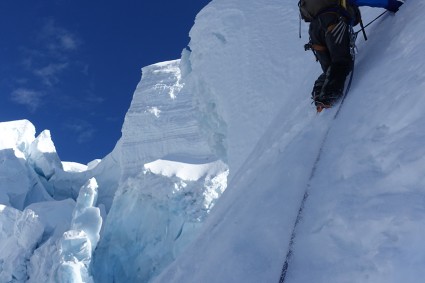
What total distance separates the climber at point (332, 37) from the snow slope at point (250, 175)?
12 centimetres

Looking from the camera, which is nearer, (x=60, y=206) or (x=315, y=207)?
(x=315, y=207)

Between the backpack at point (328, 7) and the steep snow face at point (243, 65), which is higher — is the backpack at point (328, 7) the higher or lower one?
the lower one

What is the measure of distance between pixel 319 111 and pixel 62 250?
1255 cm

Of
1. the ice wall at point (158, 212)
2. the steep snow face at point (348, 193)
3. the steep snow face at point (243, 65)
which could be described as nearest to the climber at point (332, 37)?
the steep snow face at point (348, 193)

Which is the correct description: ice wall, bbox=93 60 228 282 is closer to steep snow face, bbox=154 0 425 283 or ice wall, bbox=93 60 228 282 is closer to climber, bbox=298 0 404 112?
climber, bbox=298 0 404 112

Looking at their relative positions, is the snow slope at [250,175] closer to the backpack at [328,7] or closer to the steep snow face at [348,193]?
the steep snow face at [348,193]

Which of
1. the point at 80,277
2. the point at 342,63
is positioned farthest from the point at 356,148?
the point at 80,277

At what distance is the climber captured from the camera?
276 cm

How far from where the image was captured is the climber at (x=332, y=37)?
9.07ft

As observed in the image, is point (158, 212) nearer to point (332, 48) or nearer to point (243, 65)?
point (243, 65)

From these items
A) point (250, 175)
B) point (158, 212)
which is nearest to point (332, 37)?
point (250, 175)

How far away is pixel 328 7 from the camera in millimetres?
3023

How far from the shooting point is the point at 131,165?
19828mm

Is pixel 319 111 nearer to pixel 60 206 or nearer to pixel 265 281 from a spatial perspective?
pixel 265 281
